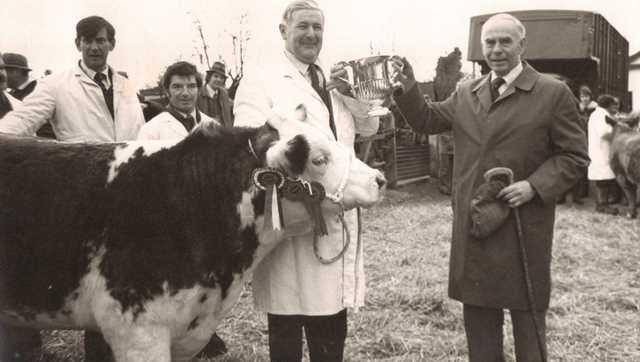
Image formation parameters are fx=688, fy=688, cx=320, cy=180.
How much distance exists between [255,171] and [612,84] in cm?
1737

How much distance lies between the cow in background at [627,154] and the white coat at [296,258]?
8.75 metres

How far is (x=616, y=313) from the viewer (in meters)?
5.89

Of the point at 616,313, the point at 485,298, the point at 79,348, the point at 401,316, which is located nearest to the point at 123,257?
the point at 485,298

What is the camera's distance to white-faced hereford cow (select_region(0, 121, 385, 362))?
9.78 feet

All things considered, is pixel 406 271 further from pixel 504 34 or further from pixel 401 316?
pixel 504 34

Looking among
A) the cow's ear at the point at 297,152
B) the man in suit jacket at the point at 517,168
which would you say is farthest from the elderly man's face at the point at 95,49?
the man in suit jacket at the point at 517,168

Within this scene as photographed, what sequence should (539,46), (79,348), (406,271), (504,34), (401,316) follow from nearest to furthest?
(504,34), (79,348), (401,316), (406,271), (539,46)

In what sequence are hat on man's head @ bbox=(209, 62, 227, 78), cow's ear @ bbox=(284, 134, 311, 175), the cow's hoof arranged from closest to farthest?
cow's ear @ bbox=(284, 134, 311, 175) → the cow's hoof → hat on man's head @ bbox=(209, 62, 227, 78)

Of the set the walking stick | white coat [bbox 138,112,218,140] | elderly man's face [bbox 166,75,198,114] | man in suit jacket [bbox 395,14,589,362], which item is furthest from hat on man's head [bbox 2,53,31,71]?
the walking stick

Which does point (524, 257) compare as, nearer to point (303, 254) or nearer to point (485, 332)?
point (485, 332)

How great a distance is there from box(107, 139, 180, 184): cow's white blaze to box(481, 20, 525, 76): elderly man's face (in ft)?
5.47

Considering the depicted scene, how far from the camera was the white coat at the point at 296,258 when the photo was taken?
11.1ft

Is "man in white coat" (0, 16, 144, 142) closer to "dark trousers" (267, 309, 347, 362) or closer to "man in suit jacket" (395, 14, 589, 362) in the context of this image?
"dark trousers" (267, 309, 347, 362)

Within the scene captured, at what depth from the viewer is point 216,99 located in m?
8.92
